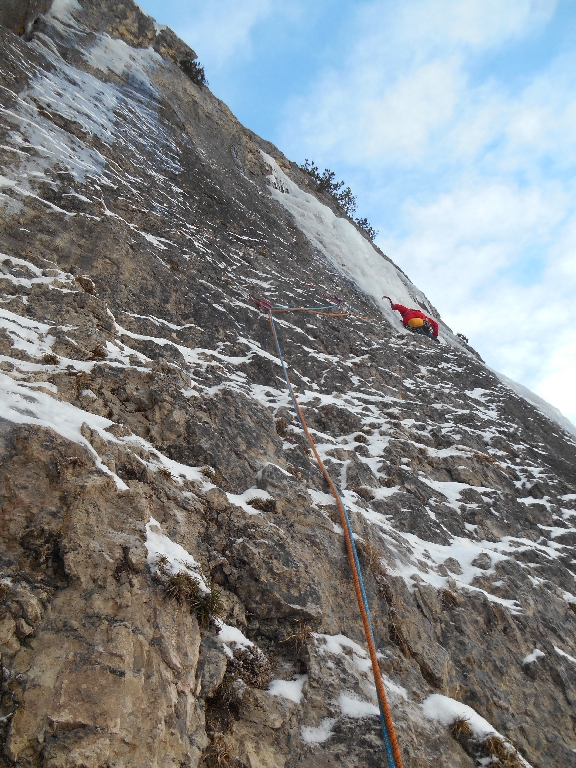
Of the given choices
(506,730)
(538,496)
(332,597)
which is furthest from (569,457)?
(332,597)

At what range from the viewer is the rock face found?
3.37 m

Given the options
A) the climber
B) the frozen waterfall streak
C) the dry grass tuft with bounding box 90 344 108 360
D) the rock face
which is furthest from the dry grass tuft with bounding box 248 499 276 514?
the climber

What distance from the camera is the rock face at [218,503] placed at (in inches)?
133

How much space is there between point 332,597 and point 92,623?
266 cm

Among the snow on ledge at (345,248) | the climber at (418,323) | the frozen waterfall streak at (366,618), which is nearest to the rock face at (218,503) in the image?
the frozen waterfall streak at (366,618)

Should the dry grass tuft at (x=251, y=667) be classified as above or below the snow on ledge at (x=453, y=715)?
below

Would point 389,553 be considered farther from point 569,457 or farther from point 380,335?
point 380,335

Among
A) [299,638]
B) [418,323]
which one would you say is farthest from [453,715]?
[418,323]

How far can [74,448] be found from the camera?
419cm

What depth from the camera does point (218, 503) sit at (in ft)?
17.3

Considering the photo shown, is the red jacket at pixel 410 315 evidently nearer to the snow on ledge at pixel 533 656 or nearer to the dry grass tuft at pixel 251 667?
the snow on ledge at pixel 533 656

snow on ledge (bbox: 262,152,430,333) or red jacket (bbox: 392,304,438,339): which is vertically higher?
snow on ledge (bbox: 262,152,430,333)

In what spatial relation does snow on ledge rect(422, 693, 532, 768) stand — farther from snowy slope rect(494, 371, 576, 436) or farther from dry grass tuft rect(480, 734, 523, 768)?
snowy slope rect(494, 371, 576, 436)

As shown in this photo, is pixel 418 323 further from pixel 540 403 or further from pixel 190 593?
pixel 190 593
